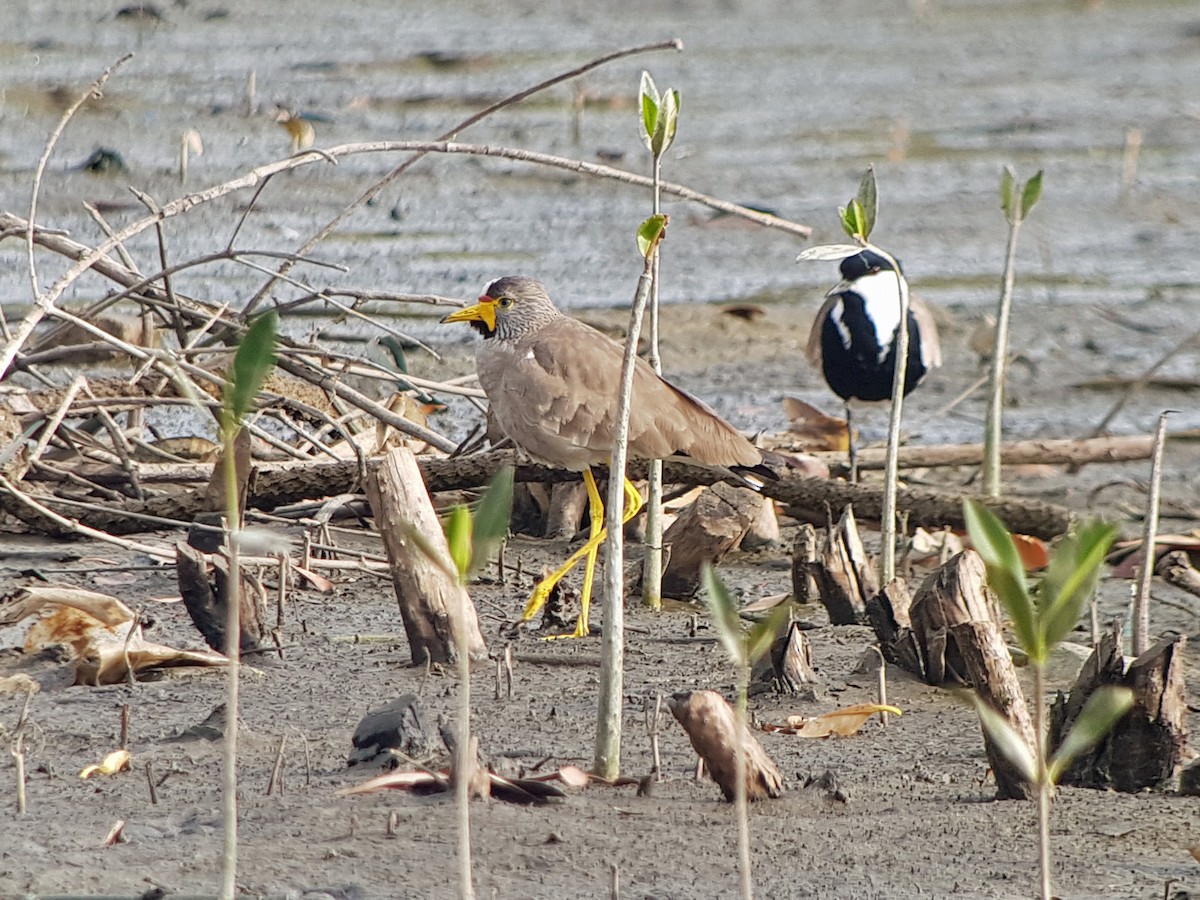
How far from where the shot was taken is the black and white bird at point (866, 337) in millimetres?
7105

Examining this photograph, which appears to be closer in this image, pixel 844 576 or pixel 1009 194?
pixel 844 576

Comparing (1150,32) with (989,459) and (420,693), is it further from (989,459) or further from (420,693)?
(420,693)

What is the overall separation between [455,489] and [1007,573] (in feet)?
9.81

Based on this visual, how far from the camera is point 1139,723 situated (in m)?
3.21

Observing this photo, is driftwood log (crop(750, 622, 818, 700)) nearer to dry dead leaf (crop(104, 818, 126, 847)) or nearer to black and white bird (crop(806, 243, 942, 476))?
dry dead leaf (crop(104, 818, 126, 847))

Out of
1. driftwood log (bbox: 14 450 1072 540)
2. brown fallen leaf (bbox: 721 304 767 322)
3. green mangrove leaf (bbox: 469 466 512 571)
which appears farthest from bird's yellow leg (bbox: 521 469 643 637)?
brown fallen leaf (bbox: 721 304 767 322)

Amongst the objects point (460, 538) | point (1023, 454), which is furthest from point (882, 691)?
point (1023, 454)

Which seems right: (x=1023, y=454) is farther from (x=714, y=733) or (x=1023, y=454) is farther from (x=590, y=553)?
(x=714, y=733)

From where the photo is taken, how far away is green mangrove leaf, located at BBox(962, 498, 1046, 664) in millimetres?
1991

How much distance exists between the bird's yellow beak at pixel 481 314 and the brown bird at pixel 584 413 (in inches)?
4.2

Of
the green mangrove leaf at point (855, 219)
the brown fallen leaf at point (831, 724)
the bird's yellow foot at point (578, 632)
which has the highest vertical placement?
the green mangrove leaf at point (855, 219)

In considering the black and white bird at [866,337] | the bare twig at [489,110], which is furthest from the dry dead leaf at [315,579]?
the black and white bird at [866,337]

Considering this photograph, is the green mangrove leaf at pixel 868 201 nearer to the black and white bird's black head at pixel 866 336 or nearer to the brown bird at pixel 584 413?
the brown bird at pixel 584 413

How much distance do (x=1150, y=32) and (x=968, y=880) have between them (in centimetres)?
1677
